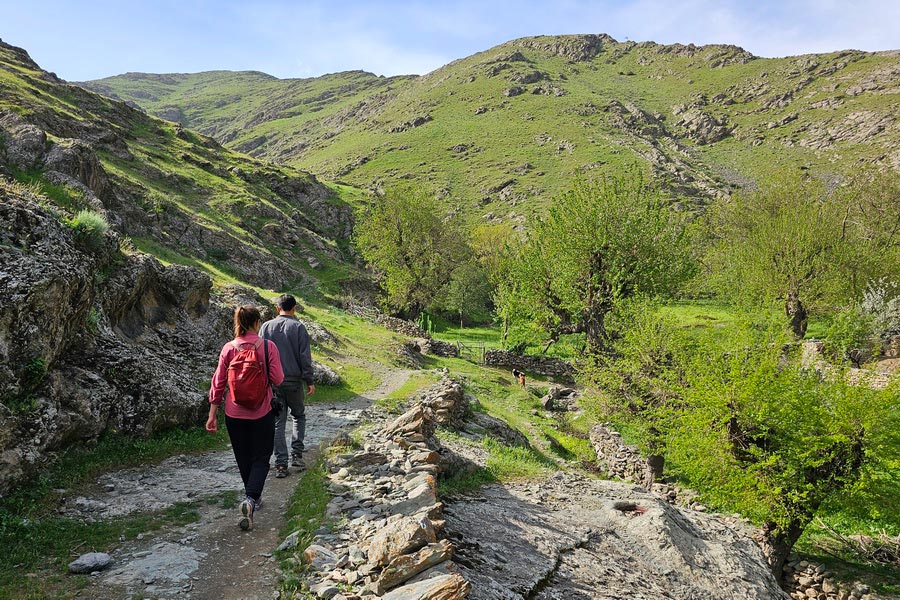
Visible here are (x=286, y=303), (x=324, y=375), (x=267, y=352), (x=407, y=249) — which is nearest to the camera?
(x=267, y=352)

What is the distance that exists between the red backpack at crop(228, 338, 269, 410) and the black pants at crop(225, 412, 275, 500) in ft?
1.07

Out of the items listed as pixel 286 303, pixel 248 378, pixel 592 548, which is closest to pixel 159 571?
pixel 248 378

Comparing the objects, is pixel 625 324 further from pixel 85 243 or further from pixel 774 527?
pixel 85 243

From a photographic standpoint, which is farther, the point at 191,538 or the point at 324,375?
the point at 324,375

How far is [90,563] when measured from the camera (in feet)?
17.9

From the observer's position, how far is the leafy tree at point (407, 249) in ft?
165

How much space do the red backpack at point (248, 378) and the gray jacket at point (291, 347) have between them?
7.54 feet

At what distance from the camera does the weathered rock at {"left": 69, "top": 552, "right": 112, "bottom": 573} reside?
538cm

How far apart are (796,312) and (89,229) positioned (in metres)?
44.9

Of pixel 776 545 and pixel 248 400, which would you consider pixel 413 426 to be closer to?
pixel 248 400

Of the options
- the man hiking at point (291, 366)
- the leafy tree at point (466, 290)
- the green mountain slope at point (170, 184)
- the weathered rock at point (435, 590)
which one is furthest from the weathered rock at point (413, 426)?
the leafy tree at point (466, 290)

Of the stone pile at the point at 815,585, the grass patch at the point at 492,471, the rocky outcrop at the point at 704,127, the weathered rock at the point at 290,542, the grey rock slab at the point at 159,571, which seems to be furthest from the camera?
the rocky outcrop at the point at 704,127

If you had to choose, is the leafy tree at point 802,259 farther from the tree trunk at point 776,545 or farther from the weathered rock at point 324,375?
the weathered rock at point 324,375

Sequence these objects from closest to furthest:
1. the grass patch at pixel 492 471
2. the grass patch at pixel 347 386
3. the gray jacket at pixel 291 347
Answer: the gray jacket at pixel 291 347
the grass patch at pixel 492 471
the grass patch at pixel 347 386
